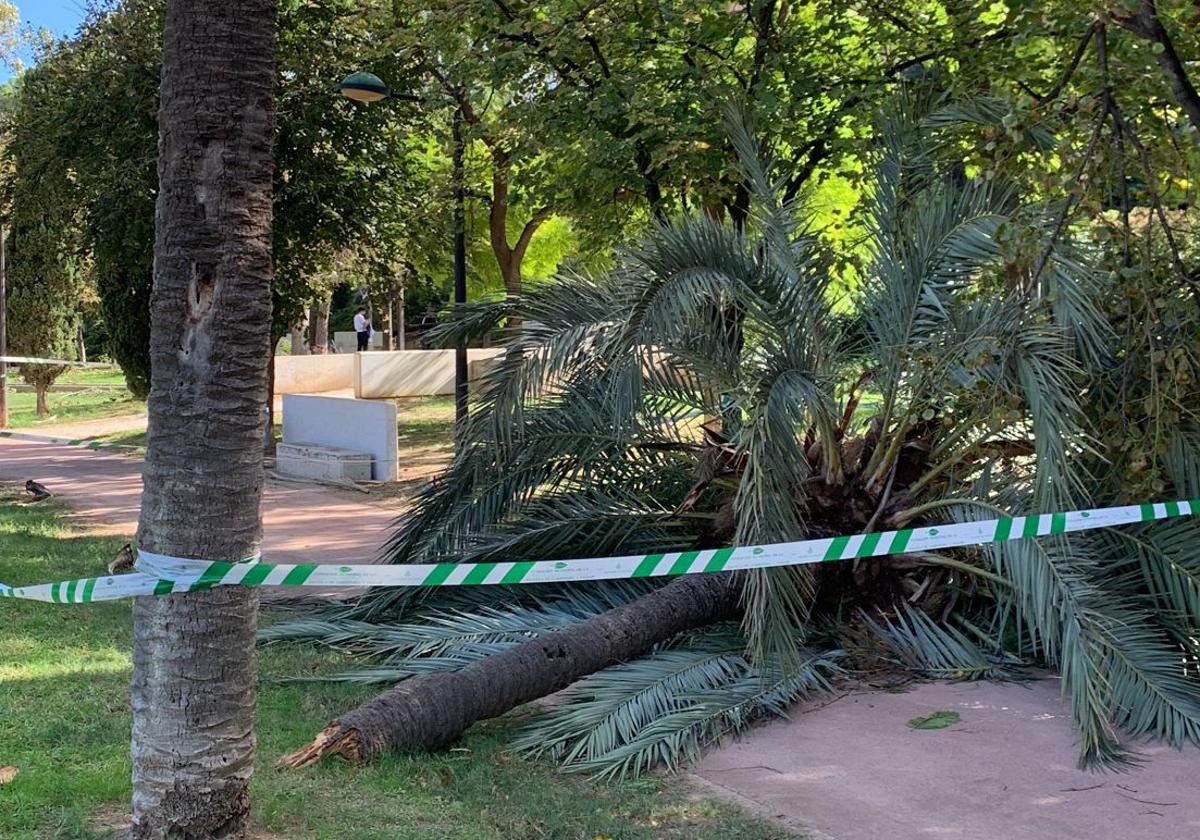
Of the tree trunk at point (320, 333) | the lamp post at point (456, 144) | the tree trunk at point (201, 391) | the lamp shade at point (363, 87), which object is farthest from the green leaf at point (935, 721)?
the tree trunk at point (320, 333)

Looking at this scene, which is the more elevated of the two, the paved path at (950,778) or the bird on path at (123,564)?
the bird on path at (123,564)

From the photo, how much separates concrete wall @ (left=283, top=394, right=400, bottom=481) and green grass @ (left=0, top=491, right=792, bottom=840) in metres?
8.63

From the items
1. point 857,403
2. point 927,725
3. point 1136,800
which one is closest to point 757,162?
point 857,403

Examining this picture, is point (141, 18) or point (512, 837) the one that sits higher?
point (141, 18)

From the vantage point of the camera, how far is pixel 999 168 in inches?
232

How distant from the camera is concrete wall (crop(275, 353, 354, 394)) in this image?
87.1 feet

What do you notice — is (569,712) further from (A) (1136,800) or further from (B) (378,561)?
(B) (378,561)

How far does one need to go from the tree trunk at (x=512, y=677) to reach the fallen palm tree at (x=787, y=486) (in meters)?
0.01

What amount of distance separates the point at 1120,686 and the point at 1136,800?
35.2 inches

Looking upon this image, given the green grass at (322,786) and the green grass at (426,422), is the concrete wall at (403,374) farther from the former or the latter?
the green grass at (322,786)

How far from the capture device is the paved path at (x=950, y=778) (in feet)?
14.5

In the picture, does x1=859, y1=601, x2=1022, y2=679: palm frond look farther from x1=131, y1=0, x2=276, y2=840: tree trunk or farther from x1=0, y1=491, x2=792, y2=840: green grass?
x1=131, y1=0, x2=276, y2=840: tree trunk

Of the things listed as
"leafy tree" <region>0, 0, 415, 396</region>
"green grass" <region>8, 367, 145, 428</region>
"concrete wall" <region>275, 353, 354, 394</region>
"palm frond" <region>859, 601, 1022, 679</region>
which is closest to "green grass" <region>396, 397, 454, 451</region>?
"concrete wall" <region>275, 353, 354, 394</region>

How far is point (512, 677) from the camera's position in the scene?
18.0 ft
